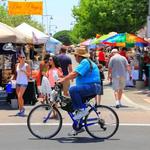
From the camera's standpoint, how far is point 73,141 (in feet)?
33.9

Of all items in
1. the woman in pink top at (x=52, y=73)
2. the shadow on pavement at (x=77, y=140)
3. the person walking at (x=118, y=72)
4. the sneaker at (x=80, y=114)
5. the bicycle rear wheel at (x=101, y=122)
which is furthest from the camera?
the person walking at (x=118, y=72)

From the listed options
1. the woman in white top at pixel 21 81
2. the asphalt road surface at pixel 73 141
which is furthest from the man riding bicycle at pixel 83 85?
the woman in white top at pixel 21 81

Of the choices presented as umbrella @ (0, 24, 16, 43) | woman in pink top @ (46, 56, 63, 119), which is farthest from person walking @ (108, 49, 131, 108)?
umbrella @ (0, 24, 16, 43)

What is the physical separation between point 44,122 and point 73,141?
84 cm

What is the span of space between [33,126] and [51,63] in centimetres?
375

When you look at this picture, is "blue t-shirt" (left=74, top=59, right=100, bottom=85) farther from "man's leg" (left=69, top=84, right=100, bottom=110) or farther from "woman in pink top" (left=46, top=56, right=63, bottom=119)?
"woman in pink top" (left=46, top=56, right=63, bottom=119)

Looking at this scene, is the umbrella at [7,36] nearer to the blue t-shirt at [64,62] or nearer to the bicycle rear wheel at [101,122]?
the blue t-shirt at [64,62]

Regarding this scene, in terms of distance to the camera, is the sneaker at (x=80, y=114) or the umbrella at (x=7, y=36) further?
the umbrella at (x=7, y=36)

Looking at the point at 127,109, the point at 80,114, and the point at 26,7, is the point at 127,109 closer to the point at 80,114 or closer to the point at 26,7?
the point at 80,114

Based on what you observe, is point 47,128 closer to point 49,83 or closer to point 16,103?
point 49,83

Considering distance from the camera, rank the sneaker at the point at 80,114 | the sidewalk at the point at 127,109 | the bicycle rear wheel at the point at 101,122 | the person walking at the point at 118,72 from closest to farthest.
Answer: the sneaker at the point at 80,114 → the bicycle rear wheel at the point at 101,122 → the sidewalk at the point at 127,109 → the person walking at the point at 118,72

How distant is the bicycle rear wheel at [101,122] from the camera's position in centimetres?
1057

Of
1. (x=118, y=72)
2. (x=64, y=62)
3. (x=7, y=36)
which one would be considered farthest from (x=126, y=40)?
(x=7, y=36)

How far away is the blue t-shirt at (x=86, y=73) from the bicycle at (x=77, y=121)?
335 mm
